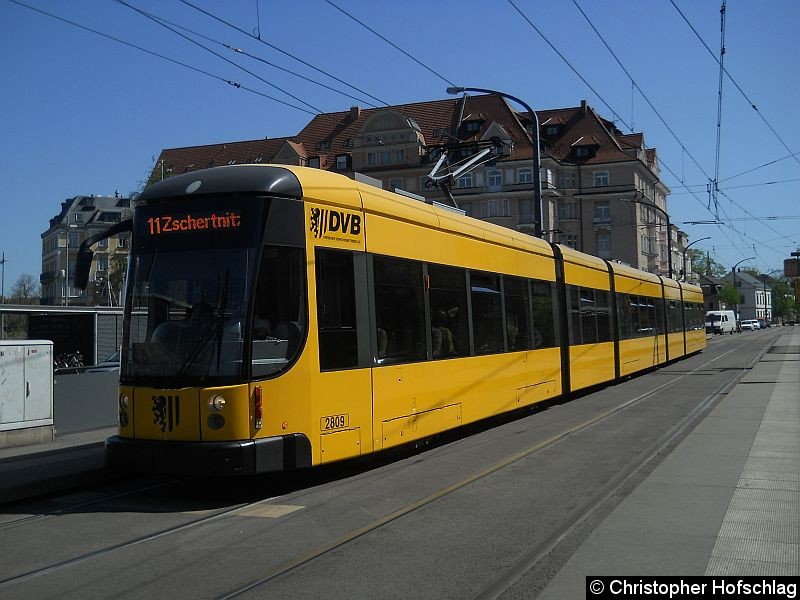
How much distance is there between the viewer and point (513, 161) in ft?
207

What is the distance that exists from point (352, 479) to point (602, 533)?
146 inches

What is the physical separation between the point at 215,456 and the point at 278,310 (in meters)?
1.54

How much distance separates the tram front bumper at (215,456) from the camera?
8000 mm

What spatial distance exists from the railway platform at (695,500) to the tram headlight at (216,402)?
256 cm

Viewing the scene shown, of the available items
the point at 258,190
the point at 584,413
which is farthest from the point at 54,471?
the point at 584,413

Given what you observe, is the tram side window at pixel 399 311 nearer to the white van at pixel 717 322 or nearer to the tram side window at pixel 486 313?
the tram side window at pixel 486 313

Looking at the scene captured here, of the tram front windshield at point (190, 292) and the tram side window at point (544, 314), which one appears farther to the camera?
the tram side window at point (544, 314)

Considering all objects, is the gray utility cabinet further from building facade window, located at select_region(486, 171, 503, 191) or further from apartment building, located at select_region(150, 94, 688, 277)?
building facade window, located at select_region(486, 171, 503, 191)

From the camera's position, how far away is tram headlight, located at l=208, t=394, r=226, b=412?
8.12m

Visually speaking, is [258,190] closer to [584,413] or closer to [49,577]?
[49,577]

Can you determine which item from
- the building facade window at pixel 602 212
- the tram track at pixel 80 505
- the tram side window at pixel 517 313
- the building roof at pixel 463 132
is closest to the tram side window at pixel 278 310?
the tram track at pixel 80 505

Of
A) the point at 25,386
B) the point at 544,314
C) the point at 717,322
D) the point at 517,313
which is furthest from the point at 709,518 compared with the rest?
the point at 717,322

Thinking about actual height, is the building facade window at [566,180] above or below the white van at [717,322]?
above

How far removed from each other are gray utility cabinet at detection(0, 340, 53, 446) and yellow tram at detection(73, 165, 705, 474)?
4.40m
